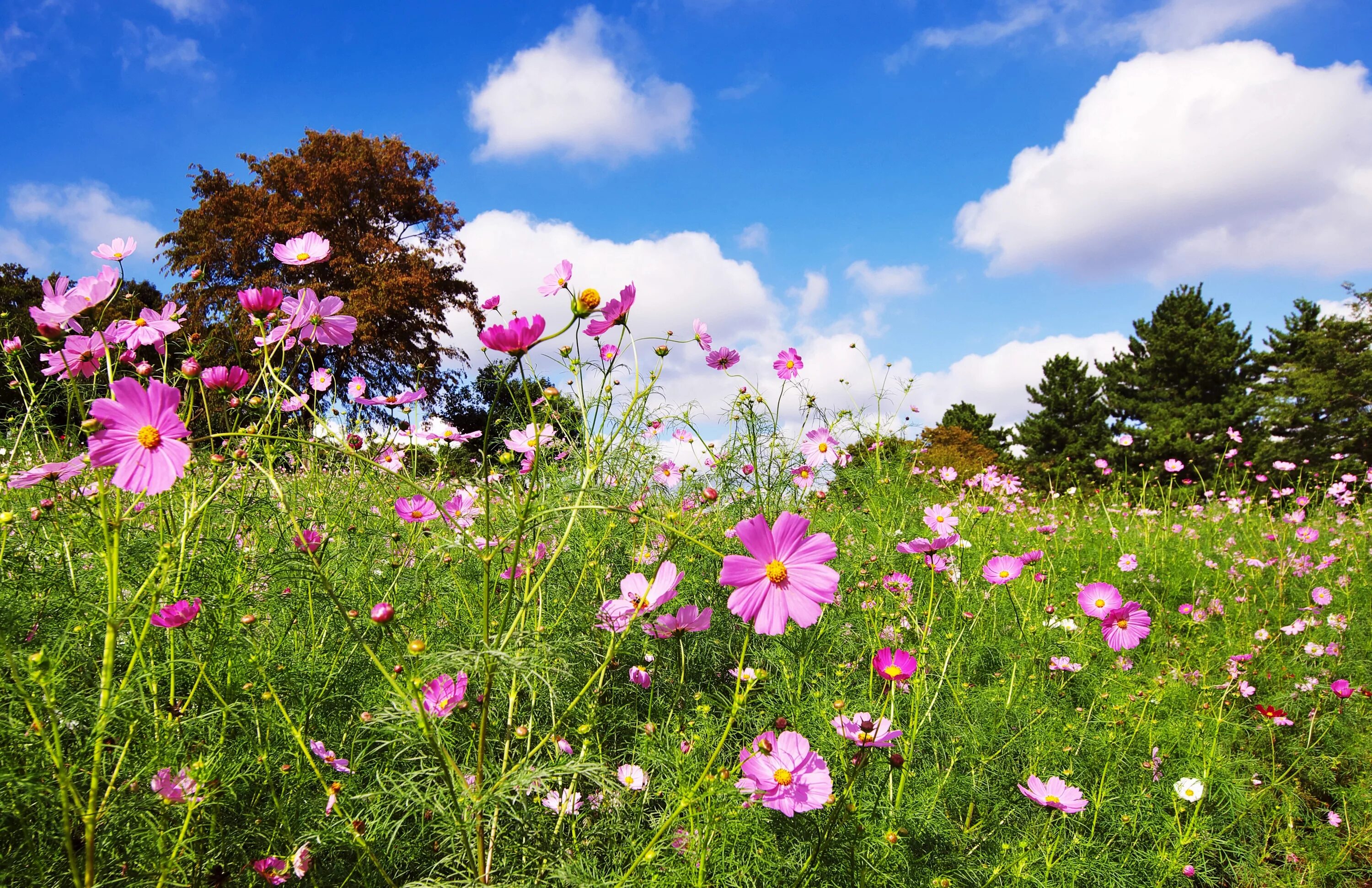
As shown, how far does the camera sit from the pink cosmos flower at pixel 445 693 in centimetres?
108

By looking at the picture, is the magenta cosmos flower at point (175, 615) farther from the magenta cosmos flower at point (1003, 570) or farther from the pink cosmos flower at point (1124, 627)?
the pink cosmos flower at point (1124, 627)

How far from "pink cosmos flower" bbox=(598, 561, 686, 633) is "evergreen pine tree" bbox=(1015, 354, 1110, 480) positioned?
2380cm

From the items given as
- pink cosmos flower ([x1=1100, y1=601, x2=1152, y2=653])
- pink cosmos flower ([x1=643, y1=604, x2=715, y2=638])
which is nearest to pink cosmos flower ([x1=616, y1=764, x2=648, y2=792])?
pink cosmos flower ([x1=643, y1=604, x2=715, y2=638])

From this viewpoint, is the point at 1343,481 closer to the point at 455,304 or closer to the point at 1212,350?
the point at 455,304

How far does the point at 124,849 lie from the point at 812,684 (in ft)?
4.52

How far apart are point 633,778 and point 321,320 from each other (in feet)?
3.50

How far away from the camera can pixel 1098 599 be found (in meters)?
1.98

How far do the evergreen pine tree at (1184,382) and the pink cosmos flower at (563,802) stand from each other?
2174 centimetres

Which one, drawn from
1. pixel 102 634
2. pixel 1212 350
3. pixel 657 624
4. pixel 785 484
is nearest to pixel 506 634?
pixel 657 624

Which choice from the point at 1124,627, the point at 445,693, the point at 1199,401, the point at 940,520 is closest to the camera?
the point at 445,693

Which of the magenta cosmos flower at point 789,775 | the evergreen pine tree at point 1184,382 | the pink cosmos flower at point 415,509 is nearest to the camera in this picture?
the magenta cosmos flower at point 789,775

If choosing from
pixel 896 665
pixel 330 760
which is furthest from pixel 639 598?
pixel 330 760

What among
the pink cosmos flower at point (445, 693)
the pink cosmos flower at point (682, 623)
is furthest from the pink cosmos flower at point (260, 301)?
the pink cosmos flower at point (682, 623)

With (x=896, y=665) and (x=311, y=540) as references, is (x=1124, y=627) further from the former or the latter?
(x=311, y=540)
